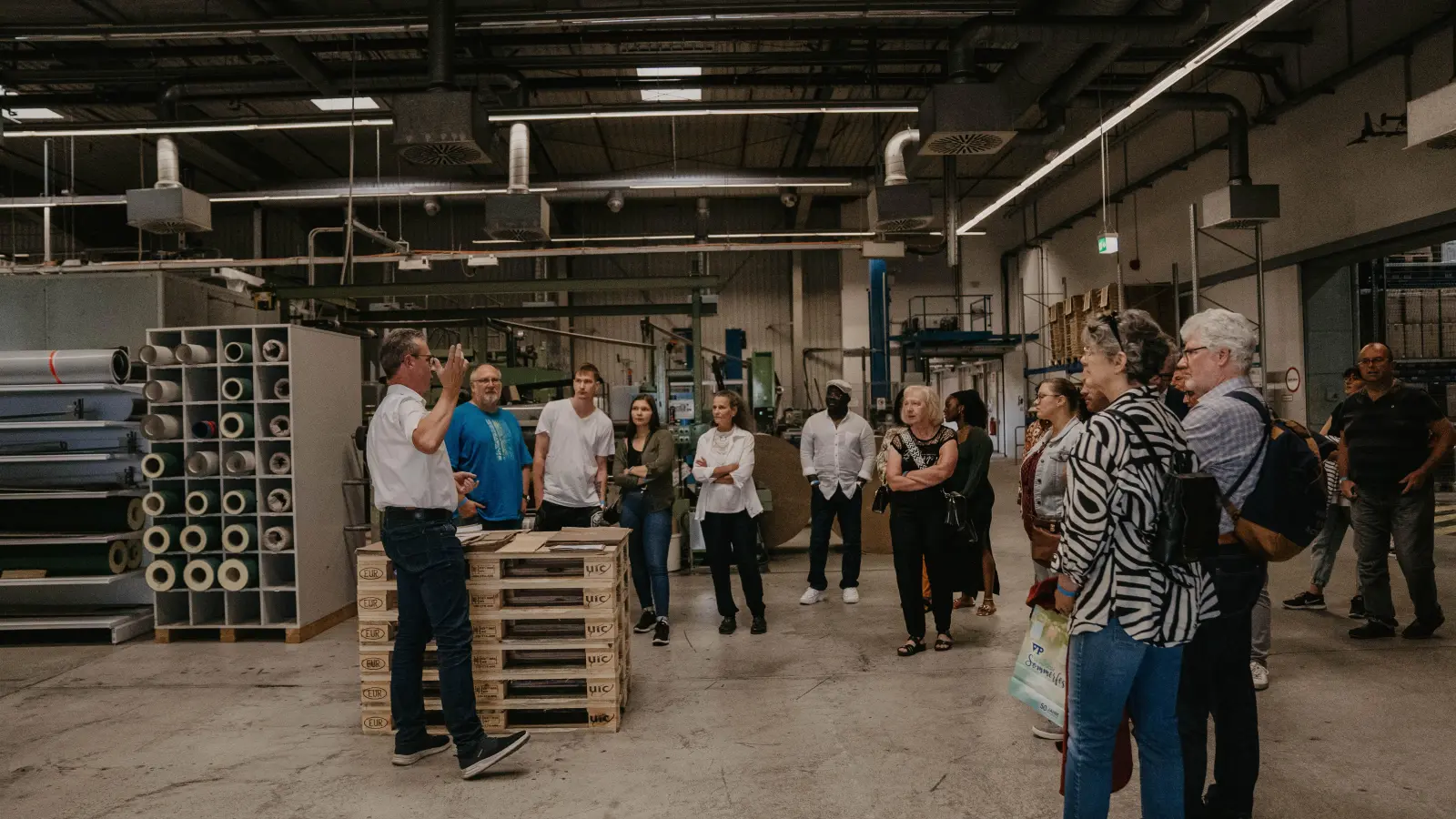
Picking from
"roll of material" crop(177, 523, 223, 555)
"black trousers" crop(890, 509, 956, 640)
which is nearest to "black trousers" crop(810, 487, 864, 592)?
"black trousers" crop(890, 509, 956, 640)

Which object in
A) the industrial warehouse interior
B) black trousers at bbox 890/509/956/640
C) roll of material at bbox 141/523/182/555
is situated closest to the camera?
the industrial warehouse interior

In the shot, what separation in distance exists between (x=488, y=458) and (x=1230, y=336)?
12.5 ft

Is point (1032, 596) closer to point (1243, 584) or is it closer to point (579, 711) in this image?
point (1243, 584)

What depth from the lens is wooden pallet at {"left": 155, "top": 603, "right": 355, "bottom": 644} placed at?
5812 millimetres

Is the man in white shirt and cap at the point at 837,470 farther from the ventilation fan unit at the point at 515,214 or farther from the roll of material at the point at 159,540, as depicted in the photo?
the roll of material at the point at 159,540

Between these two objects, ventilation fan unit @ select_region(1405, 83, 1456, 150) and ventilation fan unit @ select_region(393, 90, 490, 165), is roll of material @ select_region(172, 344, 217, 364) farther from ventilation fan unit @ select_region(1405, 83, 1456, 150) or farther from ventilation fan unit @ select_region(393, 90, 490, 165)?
ventilation fan unit @ select_region(1405, 83, 1456, 150)

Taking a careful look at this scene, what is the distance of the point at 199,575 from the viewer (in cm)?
586

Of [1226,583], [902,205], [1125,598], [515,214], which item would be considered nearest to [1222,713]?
[1226,583]

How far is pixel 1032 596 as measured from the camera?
2812mm

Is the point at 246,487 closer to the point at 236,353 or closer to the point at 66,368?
the point at 236,353

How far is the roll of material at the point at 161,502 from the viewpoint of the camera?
18.9 feet

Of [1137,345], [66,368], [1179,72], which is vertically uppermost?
[1179,72]

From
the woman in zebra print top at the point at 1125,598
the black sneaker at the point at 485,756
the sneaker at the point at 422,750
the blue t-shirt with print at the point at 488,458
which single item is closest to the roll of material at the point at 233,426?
the blue t-shirt with print at the point at 488,458

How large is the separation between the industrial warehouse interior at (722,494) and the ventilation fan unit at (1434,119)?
40 millimetres
